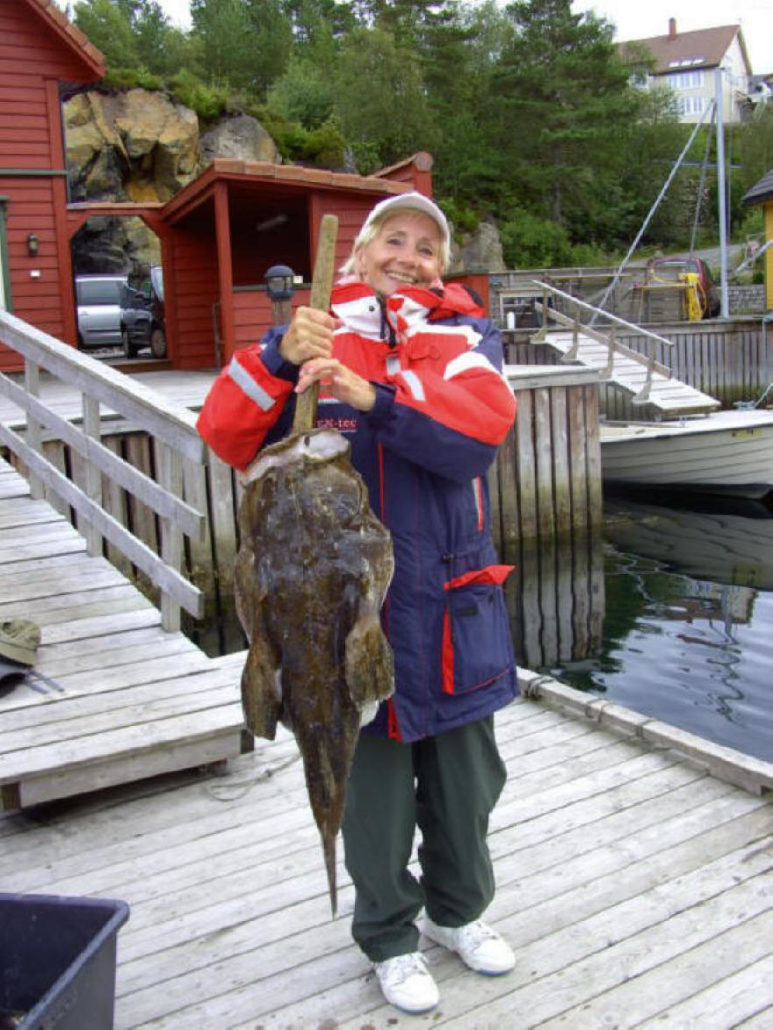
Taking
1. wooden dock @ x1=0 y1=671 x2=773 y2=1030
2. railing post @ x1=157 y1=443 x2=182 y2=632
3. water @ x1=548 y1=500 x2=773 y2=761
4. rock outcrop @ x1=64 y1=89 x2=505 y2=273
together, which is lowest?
water @ x1=548 y1=500 x2=773 y2=761

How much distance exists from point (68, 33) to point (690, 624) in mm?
11730

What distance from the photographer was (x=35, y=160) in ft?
48.5

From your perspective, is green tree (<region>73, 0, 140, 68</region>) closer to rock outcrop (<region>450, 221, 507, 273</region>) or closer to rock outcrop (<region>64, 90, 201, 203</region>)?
rock outcrop (<region>64, 90, 201, 203</region>)

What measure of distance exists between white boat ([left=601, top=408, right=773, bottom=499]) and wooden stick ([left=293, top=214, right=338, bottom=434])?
12002 mm

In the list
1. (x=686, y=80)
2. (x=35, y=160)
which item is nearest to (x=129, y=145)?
(x=35, y=160)

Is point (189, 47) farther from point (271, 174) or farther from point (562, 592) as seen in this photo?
point (562, 592)

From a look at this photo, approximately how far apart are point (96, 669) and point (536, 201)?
47.4 m

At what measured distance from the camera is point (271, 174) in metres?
12.9

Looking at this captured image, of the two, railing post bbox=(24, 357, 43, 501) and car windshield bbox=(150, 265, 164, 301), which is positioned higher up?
car windshield bbox=(150, 265, 164, 301)

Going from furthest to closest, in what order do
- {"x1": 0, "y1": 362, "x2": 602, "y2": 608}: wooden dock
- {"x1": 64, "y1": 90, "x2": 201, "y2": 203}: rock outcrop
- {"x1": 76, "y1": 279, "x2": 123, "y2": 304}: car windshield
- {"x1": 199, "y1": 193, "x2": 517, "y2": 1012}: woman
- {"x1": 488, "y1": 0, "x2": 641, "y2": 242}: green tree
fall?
1. {"x1": 488, "y1": 0, "x2": 641, "y2": 242}: green tree
2. {"x1": 64, "y1": 90, "x2": 201, "y2": 203}: rock outcrop
3. {"x1": 76, "y1": 279, "x2": 123, "y2": 304}: car windshield
4. {"x1": 0, "y1": 362, "x2": 602, "y2": 608}: wooden dock
5. {"x1": 199, "y1": 193, "x2": 517, "y2": 1012}: woman

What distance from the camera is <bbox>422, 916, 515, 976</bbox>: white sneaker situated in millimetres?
2686

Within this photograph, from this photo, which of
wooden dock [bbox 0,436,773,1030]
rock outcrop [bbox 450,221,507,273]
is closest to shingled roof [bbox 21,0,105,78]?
wooden dock [bbox 0,436,773,1030]

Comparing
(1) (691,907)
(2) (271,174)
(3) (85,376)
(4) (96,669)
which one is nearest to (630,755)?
(1) (691,907)

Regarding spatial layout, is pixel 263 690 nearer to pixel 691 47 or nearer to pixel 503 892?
pixel 503 892
